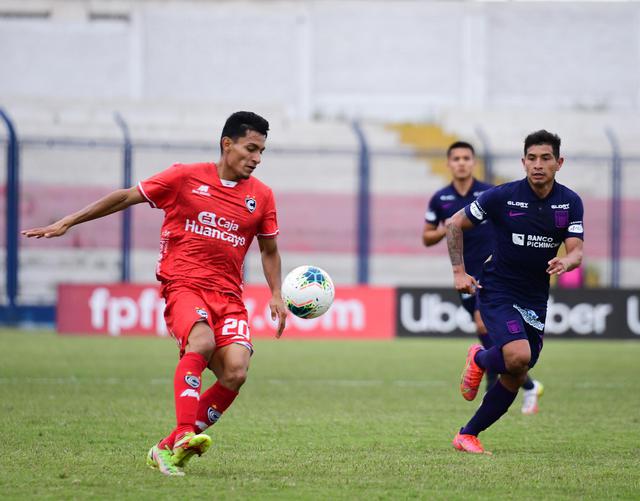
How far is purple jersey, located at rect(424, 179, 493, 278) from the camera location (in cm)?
1152

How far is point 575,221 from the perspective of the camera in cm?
796

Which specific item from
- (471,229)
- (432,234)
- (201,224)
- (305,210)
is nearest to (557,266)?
(201,224)

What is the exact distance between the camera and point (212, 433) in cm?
902

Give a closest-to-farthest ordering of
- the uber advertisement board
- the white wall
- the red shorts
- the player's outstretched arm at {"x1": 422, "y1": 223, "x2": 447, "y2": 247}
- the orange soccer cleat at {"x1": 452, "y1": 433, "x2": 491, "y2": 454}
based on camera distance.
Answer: the red shorts → the orange soccer cleat at {"x1": 452, "y1": 433, "x2": 491, "y2": 454} → the player's outstretched arm at {"x1": 422, "y1": 223, "x2": 447, "y2": 247} → the uber advertisement board → the white wall

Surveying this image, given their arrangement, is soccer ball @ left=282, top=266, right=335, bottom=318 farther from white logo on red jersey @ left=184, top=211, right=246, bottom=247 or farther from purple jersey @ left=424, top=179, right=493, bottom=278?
purple jersey @ left=424, top=179, right=493, bottom=278

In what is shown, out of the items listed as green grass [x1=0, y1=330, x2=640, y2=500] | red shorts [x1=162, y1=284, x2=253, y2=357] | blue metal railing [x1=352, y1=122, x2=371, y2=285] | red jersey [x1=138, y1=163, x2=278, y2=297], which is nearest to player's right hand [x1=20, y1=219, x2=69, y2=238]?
red jersey [x1=138, y1=163, x2=278, y2=297]

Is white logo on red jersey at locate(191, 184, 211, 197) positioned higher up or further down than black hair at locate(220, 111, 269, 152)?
further down

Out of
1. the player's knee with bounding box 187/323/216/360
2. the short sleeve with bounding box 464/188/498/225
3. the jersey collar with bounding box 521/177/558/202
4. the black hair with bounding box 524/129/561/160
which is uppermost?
the black hair with bounding box 524/129/561/160

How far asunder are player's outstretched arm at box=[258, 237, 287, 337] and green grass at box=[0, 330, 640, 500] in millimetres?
937

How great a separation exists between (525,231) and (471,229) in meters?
3.69

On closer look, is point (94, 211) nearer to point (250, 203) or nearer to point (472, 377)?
point (250, 203)

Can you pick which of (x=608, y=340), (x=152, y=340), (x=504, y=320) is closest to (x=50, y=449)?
(x=504, y=320)

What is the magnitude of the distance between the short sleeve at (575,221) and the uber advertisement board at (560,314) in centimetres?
1369

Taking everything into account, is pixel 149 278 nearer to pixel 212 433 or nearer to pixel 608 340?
pixel 608 340
